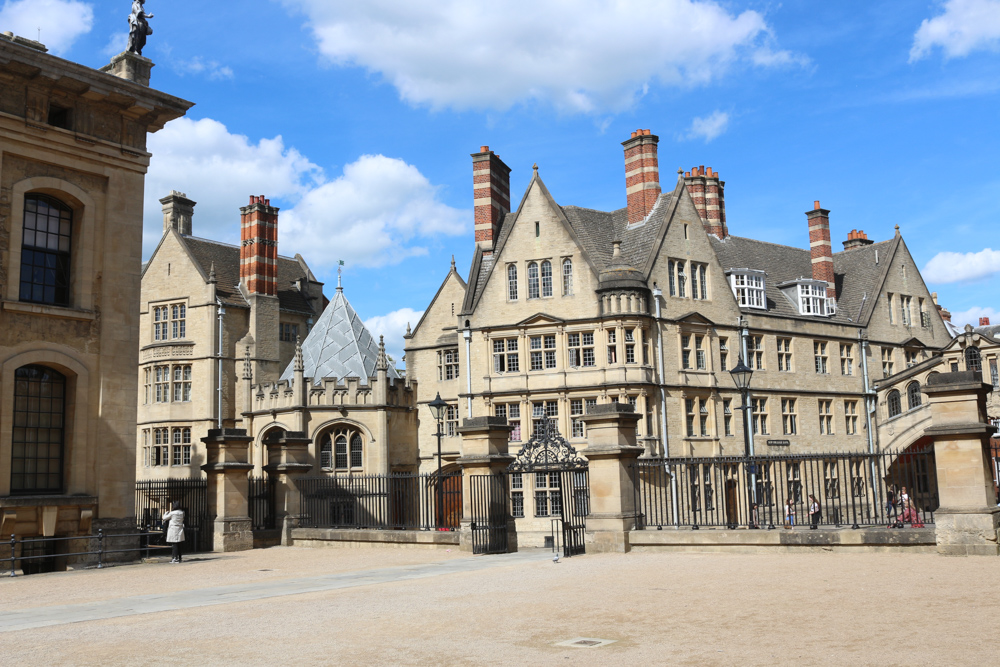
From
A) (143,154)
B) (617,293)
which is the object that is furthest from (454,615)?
(617,293)

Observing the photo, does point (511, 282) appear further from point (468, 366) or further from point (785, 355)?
point (785, 355)

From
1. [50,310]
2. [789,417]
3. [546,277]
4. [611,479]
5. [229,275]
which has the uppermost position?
[229,275]

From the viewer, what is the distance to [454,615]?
998 cm

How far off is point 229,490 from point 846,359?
30.3 metres

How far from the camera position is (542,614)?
9.84m

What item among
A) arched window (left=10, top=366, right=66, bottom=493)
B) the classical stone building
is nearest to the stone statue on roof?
the classical stone building

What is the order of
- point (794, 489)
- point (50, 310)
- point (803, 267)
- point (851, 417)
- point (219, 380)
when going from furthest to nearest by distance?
1. point (803, 267)
2. point (851, 417)
3. point (219, 380)
4. point (794, 489)
5. point (50, 310)

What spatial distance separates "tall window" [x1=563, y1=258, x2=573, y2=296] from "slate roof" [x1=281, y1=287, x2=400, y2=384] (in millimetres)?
8260

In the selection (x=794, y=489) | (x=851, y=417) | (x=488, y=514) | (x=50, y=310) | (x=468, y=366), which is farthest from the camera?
(x=851, y=417)

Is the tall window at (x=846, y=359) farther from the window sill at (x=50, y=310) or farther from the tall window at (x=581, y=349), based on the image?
the window sill at (x=50, y=310)

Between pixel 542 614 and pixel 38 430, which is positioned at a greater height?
pixel 38 430

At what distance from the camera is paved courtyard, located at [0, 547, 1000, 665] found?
7660 mm

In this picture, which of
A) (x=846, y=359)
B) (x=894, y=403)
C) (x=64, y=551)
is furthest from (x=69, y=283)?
(x=894, y=403)

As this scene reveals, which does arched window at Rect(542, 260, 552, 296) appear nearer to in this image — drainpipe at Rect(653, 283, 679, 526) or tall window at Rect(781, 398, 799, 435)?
drainpipe at Rect(653, 283, 679, 526)
